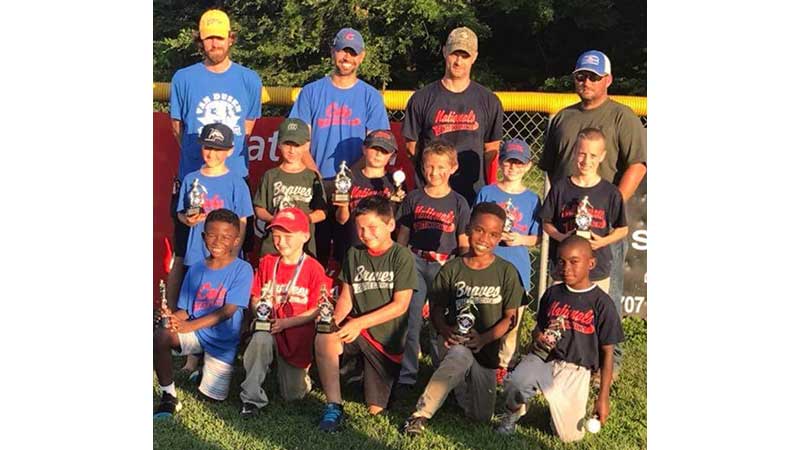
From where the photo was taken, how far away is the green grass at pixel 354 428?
187 inches

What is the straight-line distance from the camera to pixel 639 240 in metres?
6.62

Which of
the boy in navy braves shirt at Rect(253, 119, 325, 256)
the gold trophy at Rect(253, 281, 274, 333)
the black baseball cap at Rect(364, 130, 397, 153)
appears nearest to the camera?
the gold trophy at Rect(253, 281, 274, 333)

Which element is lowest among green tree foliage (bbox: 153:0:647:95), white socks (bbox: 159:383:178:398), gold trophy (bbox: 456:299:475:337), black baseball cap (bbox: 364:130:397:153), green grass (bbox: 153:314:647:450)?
green grass (bbox: 153:314:647:450)

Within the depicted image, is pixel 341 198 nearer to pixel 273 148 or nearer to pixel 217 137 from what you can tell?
pixel 217 137

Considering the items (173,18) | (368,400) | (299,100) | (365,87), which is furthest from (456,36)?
(173,18)

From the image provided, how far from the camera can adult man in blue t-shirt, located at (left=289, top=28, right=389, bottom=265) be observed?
18.6 ft

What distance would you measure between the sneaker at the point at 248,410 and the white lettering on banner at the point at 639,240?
3054mm

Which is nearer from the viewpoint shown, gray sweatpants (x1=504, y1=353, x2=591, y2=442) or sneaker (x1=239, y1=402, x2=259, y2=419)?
gray sweatpants (x1=504, y1=353, x2=591, y2=442)

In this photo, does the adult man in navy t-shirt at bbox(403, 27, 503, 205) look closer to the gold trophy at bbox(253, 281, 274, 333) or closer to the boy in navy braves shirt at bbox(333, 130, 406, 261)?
the boy in navy braves shirt at bbox(333, 130, 406, 261)

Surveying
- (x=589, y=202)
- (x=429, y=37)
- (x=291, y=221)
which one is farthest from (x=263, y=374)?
(x=429, y=37)

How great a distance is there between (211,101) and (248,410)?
1.94 metres

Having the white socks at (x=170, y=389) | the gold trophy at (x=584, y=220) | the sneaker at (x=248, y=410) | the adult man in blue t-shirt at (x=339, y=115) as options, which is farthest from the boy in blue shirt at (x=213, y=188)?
the gold trophy at (x=584, y=220)

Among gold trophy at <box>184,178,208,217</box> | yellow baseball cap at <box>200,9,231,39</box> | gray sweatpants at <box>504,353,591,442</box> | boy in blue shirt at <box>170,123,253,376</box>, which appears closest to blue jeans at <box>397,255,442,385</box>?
gray sweatpants at <box>504,353,591,442</box>

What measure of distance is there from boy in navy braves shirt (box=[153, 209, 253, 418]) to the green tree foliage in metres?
7.61
